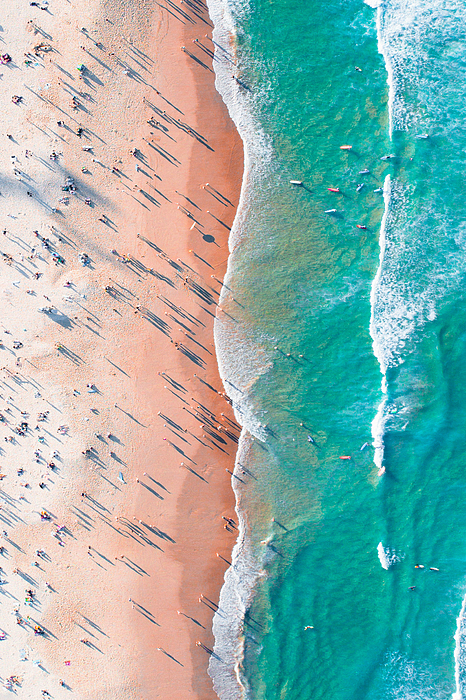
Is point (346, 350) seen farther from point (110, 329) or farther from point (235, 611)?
point (235, 611)

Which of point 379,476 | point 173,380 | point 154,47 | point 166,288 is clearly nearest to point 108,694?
point 173,380

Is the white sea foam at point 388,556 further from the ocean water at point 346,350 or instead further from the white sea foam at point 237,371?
the white sea foam at point 237,371

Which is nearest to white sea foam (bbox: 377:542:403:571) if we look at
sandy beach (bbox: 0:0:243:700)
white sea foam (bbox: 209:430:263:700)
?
white sea foam (bbox: 209:430:263:700)

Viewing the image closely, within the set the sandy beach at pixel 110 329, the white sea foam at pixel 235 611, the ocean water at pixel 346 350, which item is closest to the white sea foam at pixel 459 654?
the ocean water at pixel 346 350

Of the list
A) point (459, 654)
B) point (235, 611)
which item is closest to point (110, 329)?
point (235, 611)

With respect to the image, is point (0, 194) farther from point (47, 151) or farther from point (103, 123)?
point (103, 123)

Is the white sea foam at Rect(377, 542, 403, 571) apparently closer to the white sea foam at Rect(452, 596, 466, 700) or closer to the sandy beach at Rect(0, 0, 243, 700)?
the white sea foam at Rect(452, 596, 466, 700)
